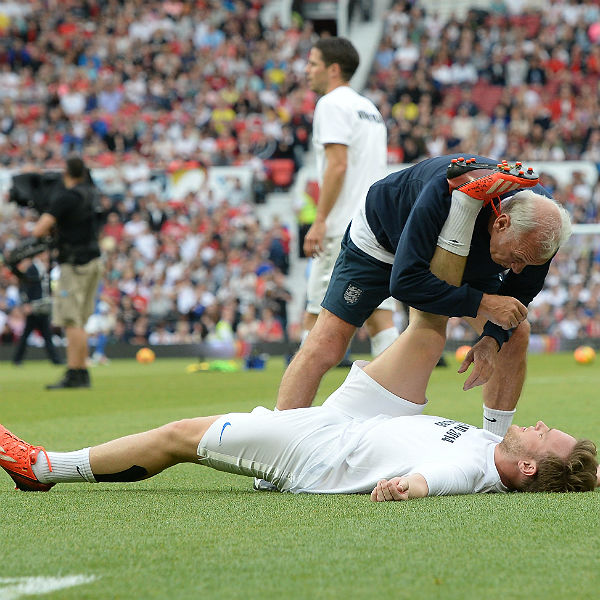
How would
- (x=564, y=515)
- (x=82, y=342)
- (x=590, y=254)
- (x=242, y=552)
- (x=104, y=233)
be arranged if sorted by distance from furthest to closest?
(x=104, y=233)
(x=590, y=254)
(x=82, y=342)
(x=564, y=515)
(x=242, y=552)

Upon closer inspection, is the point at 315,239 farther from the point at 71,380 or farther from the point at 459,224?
the point at 71,380

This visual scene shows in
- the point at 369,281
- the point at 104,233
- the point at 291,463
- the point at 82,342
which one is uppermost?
the point at 369,281

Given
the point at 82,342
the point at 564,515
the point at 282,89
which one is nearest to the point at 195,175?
the point at 282,89

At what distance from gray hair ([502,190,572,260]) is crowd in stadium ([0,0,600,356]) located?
51.0 ft

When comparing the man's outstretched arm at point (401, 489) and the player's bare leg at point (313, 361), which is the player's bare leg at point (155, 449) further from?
the player's bare leg at point (313, 361)

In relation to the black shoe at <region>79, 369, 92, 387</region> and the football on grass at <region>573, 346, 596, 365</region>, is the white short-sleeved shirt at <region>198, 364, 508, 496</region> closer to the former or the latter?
the black shoe at <region>79, 369, 92, 387</region>

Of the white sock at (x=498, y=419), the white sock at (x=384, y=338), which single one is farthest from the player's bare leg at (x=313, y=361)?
the white sock at (x=384, y=338)

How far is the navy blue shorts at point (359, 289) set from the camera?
222 inches

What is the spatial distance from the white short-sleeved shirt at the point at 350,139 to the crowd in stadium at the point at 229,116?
11.7 meters

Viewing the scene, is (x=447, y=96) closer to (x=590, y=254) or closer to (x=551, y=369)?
(x=590, y=254)

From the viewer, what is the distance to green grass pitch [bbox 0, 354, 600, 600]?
3.00 m

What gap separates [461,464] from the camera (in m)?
4.52

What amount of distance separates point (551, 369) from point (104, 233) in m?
11.3

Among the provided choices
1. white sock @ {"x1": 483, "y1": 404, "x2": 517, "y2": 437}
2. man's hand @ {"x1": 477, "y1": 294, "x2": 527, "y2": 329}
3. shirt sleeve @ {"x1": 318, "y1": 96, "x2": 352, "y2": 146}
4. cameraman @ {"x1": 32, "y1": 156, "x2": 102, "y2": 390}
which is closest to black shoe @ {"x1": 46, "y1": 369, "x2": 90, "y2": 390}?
cameraman @ {"x1": 32, "y1": 156, "x2": 102, "y2": 390}
